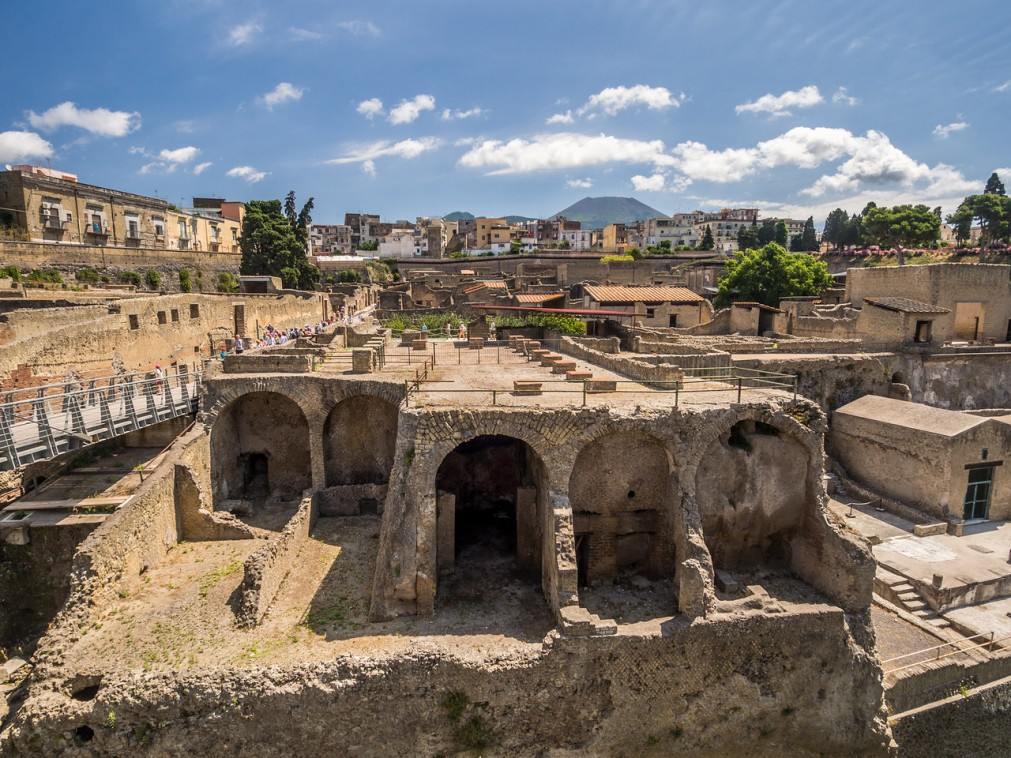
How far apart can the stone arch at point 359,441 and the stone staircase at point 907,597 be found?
15502 millimetres

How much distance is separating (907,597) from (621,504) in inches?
362

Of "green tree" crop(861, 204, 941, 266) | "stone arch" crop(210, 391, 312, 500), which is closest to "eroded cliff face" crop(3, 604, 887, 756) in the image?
"stone arch" crop(210, 391, 312, 500)

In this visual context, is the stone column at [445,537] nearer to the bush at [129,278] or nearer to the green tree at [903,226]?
the bush at [129,278]

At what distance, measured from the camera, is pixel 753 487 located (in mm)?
14711

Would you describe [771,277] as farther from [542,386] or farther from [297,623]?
[297,623]

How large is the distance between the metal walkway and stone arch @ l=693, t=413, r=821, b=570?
15193 millimetres

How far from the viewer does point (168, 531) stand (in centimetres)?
1688

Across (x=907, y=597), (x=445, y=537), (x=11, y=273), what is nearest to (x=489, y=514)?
(x=445, y=537)

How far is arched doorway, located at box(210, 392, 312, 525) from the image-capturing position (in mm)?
20672

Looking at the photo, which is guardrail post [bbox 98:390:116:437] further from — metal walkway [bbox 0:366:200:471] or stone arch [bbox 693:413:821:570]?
stone arch [bbox 693:413:821:570]

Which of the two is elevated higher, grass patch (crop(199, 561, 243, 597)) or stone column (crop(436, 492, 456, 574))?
stone column (crop(436, 492, 456, 574))

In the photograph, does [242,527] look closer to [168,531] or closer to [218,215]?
[168,531]

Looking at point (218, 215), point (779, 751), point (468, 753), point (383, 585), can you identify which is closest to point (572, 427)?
point (383, 585)

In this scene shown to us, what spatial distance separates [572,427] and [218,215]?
6931 centimetres
